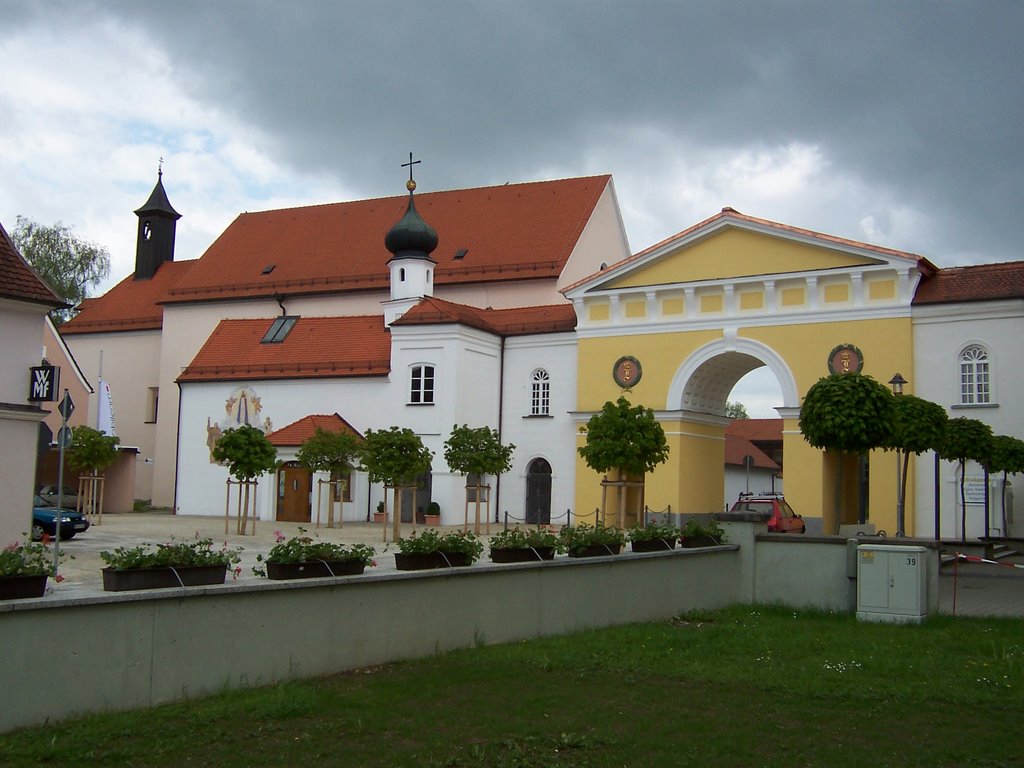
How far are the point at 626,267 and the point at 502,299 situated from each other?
315 inches

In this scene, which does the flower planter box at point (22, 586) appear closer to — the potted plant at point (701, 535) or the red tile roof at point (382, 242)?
the potted plant at point (701, 535)

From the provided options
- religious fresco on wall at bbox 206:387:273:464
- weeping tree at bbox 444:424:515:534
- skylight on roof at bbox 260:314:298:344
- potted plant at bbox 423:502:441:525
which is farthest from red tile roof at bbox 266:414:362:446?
weeping tree at bbox 444:424:515:534

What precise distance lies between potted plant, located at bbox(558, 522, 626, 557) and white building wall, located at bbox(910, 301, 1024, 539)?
18.5m

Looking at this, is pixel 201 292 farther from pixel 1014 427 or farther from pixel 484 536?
pixel 1014 427

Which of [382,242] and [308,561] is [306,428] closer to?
[382,242]

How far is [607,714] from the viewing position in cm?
902

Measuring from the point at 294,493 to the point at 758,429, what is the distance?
170 feet

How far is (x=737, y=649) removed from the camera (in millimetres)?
12398

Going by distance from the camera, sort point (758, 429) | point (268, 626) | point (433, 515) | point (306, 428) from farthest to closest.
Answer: point (758, 429), point (306, 428), point (433, 515), point (268, 626)

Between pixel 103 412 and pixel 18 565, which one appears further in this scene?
pixel 103 412

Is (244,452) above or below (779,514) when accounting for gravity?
above

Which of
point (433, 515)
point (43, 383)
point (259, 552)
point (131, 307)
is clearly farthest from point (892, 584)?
point (131, 307)

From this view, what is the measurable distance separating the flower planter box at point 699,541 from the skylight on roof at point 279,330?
29286 millimetres

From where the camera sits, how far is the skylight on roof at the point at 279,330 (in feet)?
143
